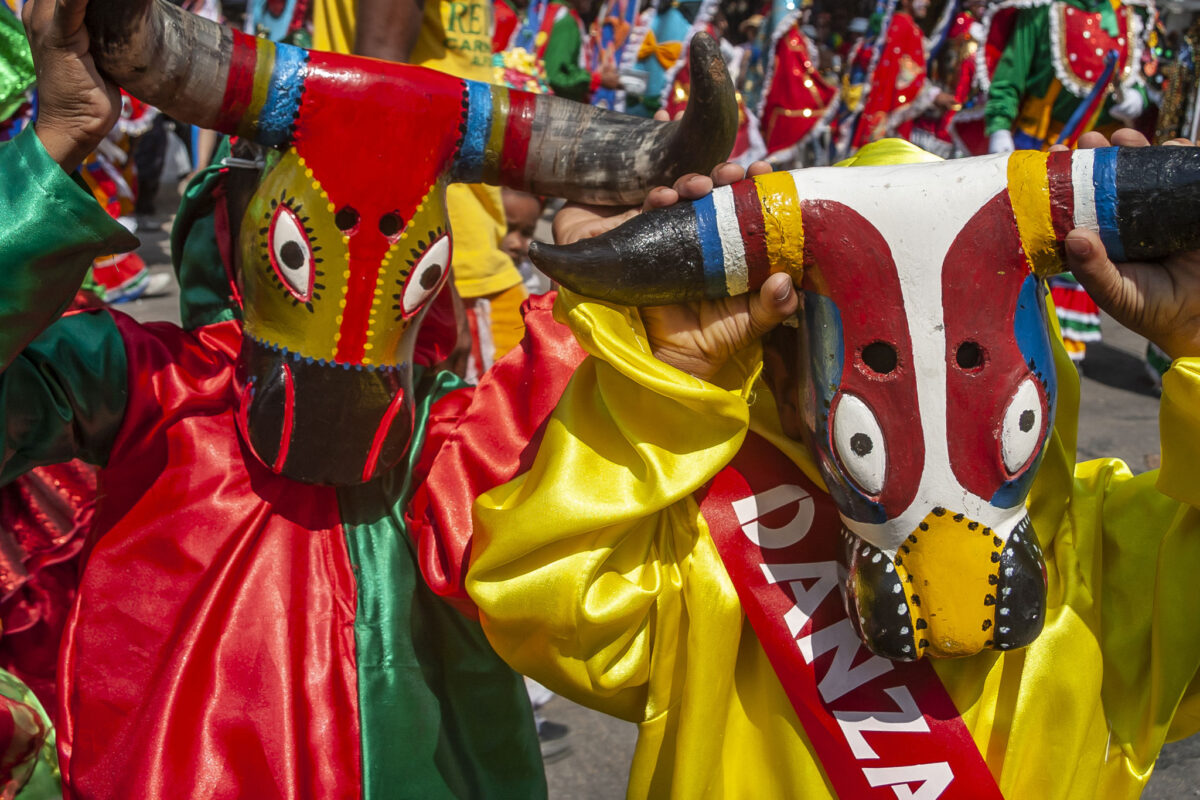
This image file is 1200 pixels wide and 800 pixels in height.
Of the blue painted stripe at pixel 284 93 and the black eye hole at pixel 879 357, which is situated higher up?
the blue painted stripe at pixel 284 93

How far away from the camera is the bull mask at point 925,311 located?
113 cm

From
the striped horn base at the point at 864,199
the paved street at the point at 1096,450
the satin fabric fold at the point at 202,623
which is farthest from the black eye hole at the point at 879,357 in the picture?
the paved street at the point at 1096,450

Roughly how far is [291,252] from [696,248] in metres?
0.52

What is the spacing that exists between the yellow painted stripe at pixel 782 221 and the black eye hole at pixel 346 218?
1.66 feet

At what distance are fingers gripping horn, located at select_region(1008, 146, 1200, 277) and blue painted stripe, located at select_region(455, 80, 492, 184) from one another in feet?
2.14

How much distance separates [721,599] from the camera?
1.31 m

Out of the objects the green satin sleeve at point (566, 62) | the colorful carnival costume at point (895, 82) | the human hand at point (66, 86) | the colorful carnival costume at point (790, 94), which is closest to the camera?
the human hand at point (66, 86)

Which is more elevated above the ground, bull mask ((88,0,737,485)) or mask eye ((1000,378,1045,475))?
bull mask ((88,0,737,485))

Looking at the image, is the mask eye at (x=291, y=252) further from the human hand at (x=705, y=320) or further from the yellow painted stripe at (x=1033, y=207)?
the yellow painted stripe at (x=1033, y=207)

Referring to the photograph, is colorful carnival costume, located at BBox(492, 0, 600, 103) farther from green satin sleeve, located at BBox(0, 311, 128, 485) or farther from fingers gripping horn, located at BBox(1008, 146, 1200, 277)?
fingers gripping horn, located at BBox(1008, 146, 1200, 277)

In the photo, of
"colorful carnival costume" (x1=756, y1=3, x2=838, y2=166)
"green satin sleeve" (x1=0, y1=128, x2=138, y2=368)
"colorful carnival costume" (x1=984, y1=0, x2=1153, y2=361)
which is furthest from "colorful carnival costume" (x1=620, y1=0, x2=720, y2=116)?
"green satin sleeve" (x1=0, y1=128, x2=138, y2=368)

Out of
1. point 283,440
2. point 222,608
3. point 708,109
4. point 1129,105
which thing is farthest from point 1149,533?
A: point 1129,105

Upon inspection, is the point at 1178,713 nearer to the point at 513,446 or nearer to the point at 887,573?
the point at 887,573

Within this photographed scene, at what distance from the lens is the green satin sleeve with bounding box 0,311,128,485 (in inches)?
55.2
